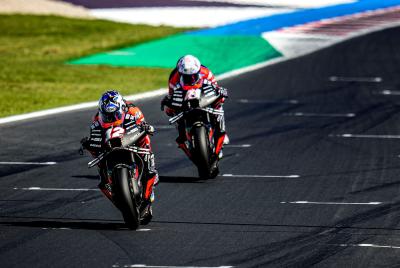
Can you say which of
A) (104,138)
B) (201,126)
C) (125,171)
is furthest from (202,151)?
(125,171)

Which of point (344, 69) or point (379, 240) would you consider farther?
point (344, 69)

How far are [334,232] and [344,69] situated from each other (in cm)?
1949

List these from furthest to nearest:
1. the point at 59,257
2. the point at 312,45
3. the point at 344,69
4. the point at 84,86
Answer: the point at 312,45 < the point at 344,69 < the point at 84,86 < the point at 59,257

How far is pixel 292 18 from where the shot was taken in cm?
4216

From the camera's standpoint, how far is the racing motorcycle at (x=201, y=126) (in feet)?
51.4

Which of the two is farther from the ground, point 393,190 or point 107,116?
point 107,116

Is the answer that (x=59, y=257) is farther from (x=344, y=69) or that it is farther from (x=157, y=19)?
(x=157, y=19)

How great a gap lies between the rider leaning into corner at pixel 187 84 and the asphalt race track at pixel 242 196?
2.15 feet

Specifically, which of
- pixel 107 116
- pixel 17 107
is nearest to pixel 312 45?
pixel 17 107

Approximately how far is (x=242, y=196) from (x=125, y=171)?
2.87 meters

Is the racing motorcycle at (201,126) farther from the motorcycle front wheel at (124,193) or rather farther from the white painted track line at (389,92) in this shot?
the white painted track line at (389,92)

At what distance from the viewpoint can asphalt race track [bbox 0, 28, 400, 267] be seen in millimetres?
10930

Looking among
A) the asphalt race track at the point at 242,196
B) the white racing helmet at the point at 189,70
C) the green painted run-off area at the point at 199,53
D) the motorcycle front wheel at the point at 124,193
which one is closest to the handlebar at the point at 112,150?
the motorcycle front wheel at the point at 124,193

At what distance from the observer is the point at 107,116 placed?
Result: 40.1ft
